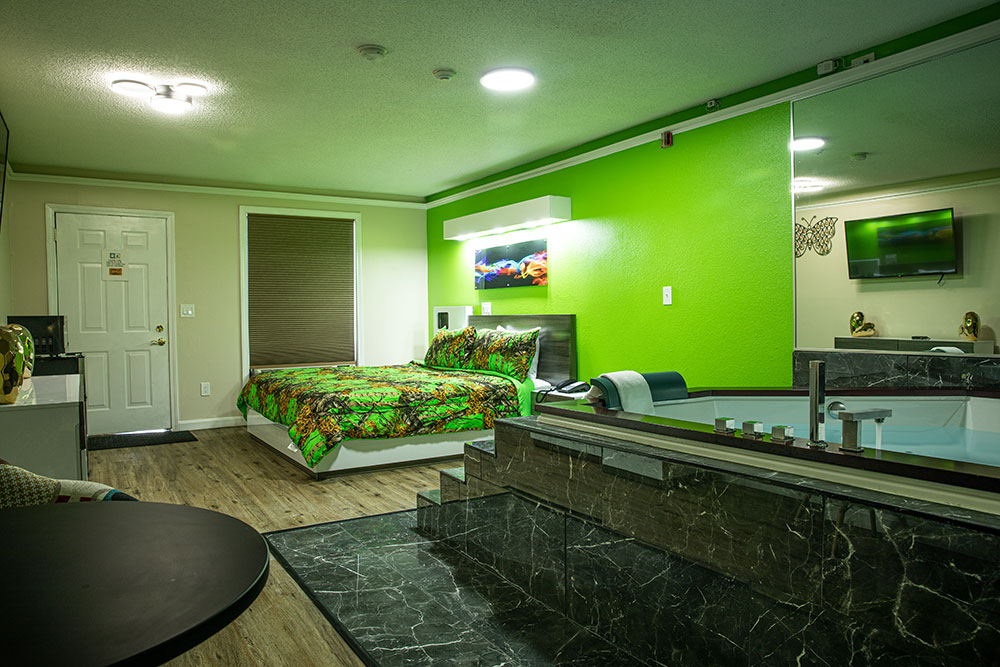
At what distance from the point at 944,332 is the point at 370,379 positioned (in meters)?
3.55

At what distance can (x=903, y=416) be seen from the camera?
2.81 m

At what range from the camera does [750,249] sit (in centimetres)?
371

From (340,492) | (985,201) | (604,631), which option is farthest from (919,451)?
(340,492)

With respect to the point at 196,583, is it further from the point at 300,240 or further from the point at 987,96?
the point at 300,240

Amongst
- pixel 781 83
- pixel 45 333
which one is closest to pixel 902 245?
pixel 781 83

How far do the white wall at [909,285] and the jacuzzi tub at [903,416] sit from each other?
321 millimetres

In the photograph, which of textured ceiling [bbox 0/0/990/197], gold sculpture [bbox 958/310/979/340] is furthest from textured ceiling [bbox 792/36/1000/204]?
gold sculpture [bbox 958/310/979/340]

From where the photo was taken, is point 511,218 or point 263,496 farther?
point 511,218

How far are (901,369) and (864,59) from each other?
1.43m

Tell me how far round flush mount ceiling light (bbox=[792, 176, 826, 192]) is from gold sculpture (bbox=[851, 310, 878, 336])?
65 cm

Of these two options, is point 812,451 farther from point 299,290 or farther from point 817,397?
point 299,290

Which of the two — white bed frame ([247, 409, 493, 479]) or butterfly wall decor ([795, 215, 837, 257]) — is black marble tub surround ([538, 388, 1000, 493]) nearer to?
butterfly wall decor ([795, 215, 837, 257])

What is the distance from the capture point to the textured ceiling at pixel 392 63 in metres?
2.74

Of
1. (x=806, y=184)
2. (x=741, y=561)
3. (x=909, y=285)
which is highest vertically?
(x=806, y=184)
